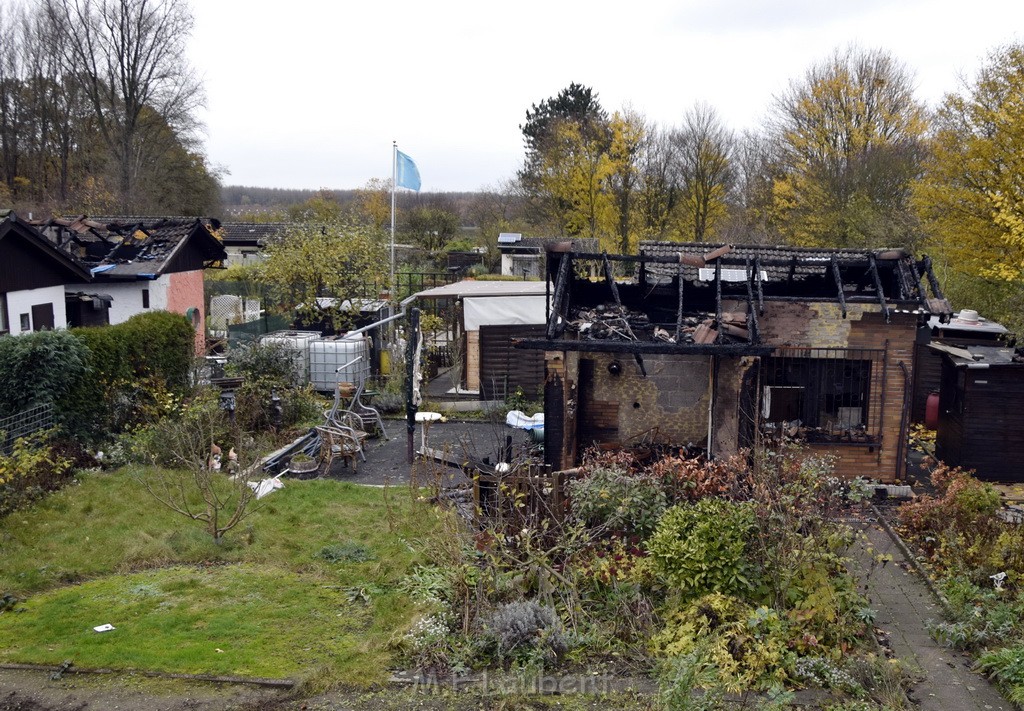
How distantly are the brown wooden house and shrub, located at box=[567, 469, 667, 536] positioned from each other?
2.87 meters

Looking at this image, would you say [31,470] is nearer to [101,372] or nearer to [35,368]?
[35,368]

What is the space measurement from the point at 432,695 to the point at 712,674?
8.06 feet

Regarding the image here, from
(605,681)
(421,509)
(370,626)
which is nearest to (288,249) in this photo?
(421,509)

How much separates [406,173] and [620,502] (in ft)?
63.2

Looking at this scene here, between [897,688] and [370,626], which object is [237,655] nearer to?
[370,626]

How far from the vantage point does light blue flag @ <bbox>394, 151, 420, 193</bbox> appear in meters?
25.8

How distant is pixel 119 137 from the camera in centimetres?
3972

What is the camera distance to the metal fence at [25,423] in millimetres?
12234

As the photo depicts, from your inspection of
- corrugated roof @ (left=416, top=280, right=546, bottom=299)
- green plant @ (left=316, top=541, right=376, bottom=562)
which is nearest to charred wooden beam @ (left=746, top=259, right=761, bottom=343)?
green plant @ (left=316, top=541, right=376, bottom=562)

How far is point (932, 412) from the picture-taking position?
14.9 meters

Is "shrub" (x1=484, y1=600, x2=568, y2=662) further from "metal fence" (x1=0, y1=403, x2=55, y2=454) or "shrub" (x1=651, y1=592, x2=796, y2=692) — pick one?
"metal fence" (x1=0, y1=403, x2=55, y2=454)

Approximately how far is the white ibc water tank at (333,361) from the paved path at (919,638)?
42.2 ft

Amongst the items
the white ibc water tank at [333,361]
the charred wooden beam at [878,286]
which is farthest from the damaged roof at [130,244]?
the charred wooden beam at [878,286]

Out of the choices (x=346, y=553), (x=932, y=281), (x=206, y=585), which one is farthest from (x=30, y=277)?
(x=932, y=281)
